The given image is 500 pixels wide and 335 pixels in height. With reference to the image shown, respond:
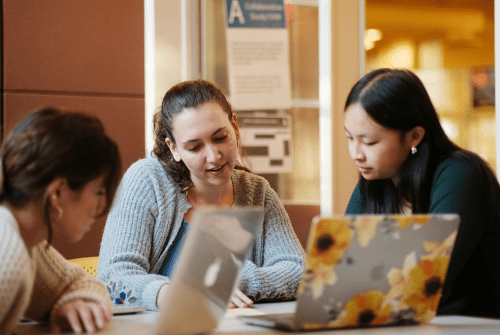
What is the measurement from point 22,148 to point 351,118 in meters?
0.84

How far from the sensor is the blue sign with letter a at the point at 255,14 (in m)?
3.06

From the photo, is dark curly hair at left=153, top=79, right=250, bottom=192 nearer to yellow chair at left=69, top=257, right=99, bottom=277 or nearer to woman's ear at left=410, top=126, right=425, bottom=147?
yellow chair at left=69, top=257, right=99, bottom=277

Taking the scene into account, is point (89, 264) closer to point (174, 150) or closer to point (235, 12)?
point (174, 150)

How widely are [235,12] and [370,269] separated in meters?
2.34

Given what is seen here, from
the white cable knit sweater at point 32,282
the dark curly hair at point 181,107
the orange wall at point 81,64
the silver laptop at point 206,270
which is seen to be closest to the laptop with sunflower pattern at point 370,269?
the silver laptop at point 206,270

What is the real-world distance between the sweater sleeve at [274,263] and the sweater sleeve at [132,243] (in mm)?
236

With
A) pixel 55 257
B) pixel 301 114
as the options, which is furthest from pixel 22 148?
pixel 301 114

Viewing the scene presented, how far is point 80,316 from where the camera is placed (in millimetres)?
1082

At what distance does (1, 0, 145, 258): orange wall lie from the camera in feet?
8.10

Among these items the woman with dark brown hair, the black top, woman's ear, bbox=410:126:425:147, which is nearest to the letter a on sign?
woman's ear, bbox=410:126:425:147

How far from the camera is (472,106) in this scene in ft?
18.9

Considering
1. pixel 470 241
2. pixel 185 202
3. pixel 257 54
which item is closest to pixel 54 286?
pixel 185 202

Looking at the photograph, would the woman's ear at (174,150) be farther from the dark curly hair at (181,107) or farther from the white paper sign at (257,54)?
the white paper sign at (257,54)

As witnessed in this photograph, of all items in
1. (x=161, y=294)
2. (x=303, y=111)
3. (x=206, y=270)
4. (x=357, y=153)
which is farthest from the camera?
(x=303, y=111)
